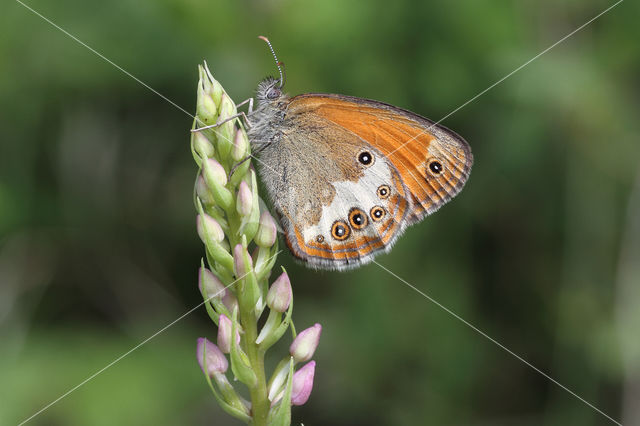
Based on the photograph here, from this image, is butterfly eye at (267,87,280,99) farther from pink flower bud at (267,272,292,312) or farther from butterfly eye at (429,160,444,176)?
pink flower bud at (267,272,292,312)

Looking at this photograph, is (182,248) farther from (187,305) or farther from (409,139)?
(409,139)

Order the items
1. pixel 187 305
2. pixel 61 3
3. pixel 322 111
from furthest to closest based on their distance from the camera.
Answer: pixel 187 305 < pixel 61 3 < pixel 322 111

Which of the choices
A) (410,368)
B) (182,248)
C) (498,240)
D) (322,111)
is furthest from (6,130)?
(498,240)

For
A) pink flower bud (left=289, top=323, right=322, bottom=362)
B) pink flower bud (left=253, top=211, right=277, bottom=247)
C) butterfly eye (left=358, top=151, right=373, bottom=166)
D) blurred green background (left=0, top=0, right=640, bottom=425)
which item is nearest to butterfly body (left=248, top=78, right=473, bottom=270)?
butterfly eye (left=358, top=151, right=373, bottom=166)

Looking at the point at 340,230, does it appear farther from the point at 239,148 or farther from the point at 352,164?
the point at 239,148

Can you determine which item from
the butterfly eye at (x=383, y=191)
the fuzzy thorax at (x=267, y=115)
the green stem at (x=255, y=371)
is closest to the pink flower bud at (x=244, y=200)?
the green stem at (x=255, y=371)

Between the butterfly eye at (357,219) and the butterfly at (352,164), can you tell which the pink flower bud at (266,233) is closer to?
the butterfly at (352,164)

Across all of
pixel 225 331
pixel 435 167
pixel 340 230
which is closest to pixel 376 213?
pixel 340 230

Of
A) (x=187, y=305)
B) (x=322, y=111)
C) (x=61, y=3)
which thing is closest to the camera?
(x=322, y=111)
